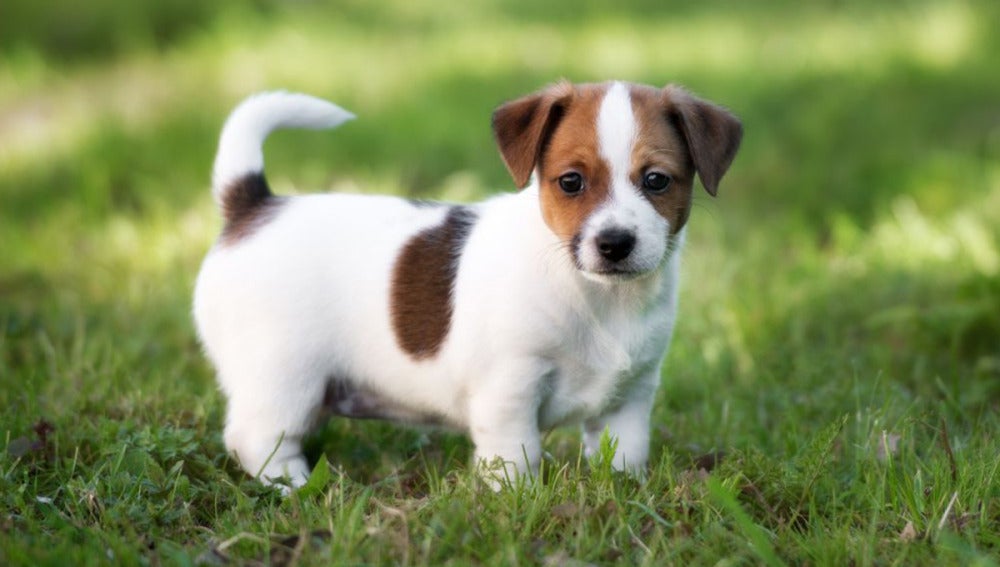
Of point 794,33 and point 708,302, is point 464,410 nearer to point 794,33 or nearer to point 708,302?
point 708,302

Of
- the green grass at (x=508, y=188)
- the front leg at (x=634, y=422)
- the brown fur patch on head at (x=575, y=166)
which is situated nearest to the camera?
the green grass at (x=508, y=188)

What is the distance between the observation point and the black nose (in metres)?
3.46

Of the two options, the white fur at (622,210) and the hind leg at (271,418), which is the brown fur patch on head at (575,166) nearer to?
the white fur at (622,210)

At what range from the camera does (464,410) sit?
3.98m

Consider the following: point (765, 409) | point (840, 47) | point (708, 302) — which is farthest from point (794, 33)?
point (765, 409)

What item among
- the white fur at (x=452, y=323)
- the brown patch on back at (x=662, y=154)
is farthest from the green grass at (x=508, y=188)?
the brown patch on back at (x=662, y=154)

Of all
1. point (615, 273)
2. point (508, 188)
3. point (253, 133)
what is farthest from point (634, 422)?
point (508, 188)

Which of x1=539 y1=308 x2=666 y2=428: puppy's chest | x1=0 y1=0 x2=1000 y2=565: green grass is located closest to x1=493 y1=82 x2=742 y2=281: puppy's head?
x1=539 y1=308 x2=666 y2=428: puppy's chest

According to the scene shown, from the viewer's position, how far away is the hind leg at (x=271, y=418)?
13.1 ft

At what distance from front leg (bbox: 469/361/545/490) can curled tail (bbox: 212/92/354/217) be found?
A: 1.19 meters

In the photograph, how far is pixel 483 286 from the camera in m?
3.85

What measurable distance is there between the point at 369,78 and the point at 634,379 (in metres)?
6.02

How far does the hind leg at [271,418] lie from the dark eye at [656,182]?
4.38 ft

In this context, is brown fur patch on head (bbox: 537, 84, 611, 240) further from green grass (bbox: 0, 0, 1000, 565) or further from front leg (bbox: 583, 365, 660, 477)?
green grass (bbox: 0, 0, 1000, 565)
